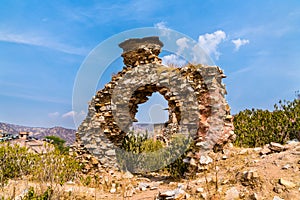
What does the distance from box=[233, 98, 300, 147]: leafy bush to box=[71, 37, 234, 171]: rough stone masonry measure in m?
1.91

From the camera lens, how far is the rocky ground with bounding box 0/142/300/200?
4.45 meters

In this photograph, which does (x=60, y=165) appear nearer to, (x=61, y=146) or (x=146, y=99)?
(x=146, y=99)

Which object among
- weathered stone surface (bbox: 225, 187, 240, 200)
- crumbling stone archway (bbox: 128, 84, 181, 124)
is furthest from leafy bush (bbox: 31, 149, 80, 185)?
weathered stone surface (bbox: 225, 187, 240, 200)

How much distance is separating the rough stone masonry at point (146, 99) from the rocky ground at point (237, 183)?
739mm

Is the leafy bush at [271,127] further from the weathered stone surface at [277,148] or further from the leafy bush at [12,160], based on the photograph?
the leafy bush at [12,160]

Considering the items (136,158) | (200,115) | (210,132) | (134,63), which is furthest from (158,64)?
(136,158)

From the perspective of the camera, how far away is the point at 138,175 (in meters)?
9.05

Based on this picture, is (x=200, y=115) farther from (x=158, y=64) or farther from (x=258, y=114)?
(x=258, y=114)

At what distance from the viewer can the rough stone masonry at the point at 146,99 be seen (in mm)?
7445

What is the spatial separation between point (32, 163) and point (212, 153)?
5366 millimetres

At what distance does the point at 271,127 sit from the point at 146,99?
14.7ft

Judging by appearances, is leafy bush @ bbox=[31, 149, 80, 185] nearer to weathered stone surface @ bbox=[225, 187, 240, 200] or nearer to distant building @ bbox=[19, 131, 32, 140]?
weathered stone surface @ bbox=[225, 187, 240, 200]

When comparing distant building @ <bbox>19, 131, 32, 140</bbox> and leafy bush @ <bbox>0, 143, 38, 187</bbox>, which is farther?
distant building @ <bbox>19, 131, 32, 140</bbox>

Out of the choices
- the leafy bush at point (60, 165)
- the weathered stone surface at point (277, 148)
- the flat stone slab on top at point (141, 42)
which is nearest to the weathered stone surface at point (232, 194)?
the weathered stone surface at point (277, 148)
